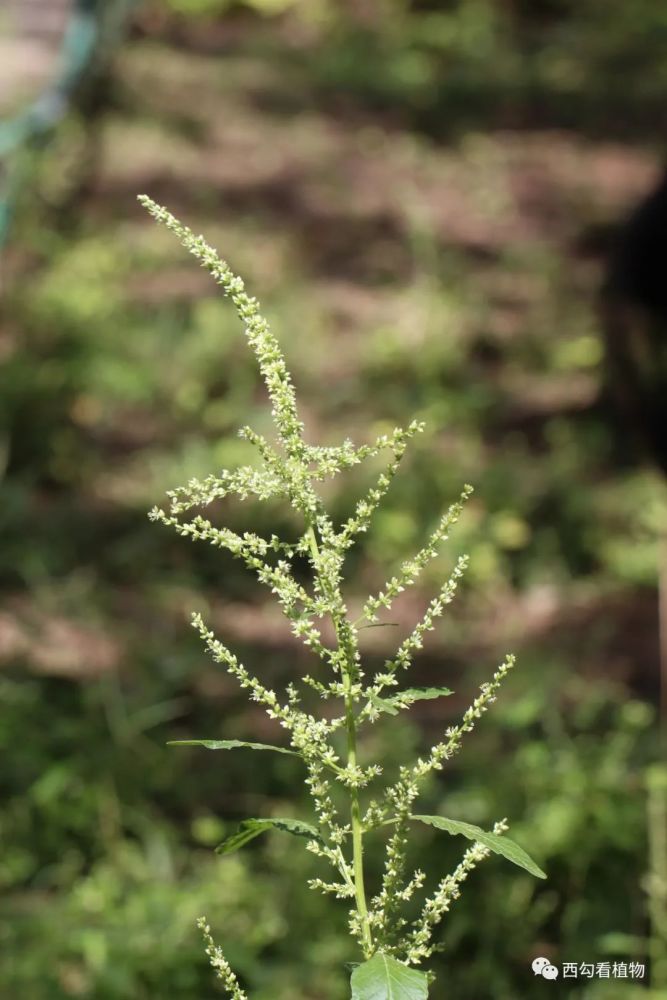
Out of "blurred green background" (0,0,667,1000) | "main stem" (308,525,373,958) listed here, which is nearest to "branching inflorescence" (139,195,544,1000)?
"main stem" (308,525,373,958)

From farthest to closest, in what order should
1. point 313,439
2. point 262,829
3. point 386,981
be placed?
1. point 313,439
2. point 262,829
3. point 386,981

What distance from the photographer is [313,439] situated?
562 cm

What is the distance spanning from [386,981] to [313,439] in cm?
477

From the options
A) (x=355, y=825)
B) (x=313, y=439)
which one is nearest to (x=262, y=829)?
(x=355, y=825)

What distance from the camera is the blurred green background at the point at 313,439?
328cm

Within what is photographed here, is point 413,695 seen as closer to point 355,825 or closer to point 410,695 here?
point 410,695

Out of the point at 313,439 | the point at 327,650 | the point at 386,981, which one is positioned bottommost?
the point at 313,439

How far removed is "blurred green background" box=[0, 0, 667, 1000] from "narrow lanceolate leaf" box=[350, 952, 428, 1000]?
2.12 metres

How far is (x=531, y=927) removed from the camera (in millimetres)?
3123

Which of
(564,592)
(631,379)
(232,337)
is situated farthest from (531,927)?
(232,337)

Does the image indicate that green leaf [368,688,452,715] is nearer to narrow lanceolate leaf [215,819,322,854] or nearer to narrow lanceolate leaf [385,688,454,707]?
narrow lanceolate leaf [385,688,454,707]

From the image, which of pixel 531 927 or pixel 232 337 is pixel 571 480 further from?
pixel 531 927

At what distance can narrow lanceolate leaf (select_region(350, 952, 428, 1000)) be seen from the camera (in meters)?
0.87

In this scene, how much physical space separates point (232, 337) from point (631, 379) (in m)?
2.07
